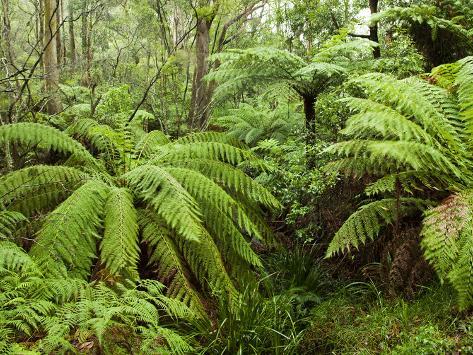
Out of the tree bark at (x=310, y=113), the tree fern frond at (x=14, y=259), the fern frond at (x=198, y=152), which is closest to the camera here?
the tree fern frond at (x=14, y=259)

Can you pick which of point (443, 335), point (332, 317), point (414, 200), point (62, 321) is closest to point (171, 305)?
point (62, 321)

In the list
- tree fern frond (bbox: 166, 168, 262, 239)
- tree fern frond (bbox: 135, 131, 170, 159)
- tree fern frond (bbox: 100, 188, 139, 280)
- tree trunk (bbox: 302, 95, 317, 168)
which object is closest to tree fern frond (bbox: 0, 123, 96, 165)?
tree fern frond (bbox: 135, 131, 170, 159)

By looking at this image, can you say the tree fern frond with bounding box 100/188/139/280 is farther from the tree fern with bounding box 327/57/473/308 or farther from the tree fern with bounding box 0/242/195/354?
the tree fern with bounding box 327/57/473/308

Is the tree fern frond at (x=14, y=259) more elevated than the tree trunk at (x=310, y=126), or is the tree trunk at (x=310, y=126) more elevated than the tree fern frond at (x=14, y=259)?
the tree trunk at (x=310, y=126)

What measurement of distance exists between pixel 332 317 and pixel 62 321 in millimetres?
1800

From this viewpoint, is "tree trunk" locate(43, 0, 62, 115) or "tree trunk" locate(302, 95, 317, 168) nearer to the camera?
"tree trunk" locate(302, 95, 317, 168)

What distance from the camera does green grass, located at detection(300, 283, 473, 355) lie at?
7.70 ft

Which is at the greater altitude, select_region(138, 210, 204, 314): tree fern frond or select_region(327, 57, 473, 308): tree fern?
select_region(327, 57, 473, 308): tree fern

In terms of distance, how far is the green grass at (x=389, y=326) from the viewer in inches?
92.4

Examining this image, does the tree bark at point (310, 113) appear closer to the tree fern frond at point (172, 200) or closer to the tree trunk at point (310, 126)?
the tree trunk at point (310, 126)

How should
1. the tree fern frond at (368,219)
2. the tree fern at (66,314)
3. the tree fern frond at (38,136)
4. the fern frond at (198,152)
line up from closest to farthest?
the tree fern at (66,314)
the tree fern frond at (368,219)
the tree fern frond at (38,136)
the fern frond at (198,152)

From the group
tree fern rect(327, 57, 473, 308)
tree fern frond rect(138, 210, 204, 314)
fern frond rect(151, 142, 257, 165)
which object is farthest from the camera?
fern frond rect(151, 142, 257, 165)

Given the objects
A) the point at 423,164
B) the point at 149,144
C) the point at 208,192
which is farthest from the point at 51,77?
the point at 423,164

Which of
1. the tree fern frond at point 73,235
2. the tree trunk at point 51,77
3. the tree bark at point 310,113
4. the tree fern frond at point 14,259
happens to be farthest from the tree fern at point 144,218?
the tree trunk at point 51,77
